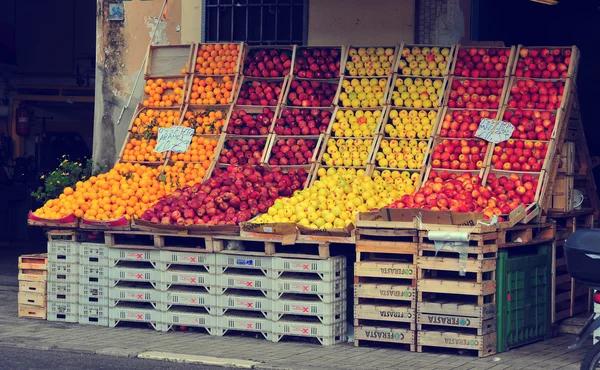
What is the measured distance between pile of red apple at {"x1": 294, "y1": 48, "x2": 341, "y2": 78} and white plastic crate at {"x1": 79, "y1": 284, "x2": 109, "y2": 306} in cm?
369

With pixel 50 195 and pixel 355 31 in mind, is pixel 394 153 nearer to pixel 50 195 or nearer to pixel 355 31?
pixel 355 31

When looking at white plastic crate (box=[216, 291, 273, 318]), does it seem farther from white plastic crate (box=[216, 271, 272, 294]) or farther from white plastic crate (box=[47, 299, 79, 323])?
white plastic crate (box=[47, 299, 79, 323])

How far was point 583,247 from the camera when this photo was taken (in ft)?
28.4

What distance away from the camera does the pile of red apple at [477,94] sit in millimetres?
12367

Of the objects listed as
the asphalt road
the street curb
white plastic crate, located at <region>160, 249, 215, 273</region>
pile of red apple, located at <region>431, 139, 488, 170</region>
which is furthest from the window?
the asphalt road

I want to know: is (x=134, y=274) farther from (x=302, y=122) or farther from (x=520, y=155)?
(x=520, y=155)

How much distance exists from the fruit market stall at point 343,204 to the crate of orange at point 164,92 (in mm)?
100

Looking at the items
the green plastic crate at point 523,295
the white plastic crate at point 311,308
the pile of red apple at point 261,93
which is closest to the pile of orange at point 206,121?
the pile of red apple at point 261,93

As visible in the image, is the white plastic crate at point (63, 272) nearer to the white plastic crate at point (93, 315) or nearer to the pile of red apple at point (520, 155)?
the white plastic crate at point (93, 315)

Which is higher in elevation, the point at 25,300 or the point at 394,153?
the point at 394,153

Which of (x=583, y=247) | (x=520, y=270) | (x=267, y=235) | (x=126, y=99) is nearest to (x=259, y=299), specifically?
(x=267, y=235)

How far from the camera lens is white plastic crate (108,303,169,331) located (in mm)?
11925

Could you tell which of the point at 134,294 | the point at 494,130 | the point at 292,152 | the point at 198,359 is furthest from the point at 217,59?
the point at 198,359

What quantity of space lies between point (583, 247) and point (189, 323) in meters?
4.80
